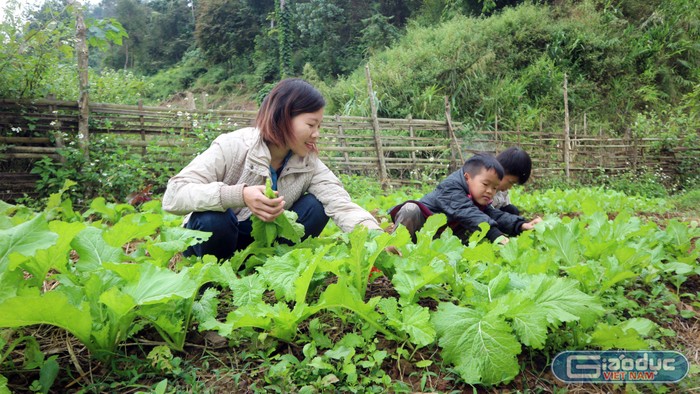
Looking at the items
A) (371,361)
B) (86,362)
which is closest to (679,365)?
(371,361)

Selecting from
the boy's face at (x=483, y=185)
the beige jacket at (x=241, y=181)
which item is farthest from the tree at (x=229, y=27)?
the beige jacket at (x=241, y=181)

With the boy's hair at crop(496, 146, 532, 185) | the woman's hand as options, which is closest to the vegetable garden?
the woman's hand

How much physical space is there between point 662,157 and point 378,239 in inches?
570

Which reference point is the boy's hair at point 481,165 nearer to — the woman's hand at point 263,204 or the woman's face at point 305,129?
the woman's face at point 305,129

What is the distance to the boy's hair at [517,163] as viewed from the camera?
11.5 feet

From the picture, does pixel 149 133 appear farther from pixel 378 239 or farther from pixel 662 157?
pixel 662 157

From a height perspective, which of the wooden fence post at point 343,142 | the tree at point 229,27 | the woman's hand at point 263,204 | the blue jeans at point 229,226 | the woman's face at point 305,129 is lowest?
the wooden fence post at point 343,142

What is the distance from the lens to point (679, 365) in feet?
4.95

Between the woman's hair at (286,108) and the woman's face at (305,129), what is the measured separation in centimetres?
2

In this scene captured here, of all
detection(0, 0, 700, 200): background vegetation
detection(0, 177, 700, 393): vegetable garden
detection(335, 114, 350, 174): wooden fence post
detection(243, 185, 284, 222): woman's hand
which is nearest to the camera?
detection(0, 177, 700, 393): vegetable garden

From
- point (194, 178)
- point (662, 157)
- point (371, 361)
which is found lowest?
point (662, 157)

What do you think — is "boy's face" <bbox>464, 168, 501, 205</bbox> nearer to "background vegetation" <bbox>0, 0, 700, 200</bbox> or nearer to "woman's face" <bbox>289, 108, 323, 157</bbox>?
"woman's face" <bbox>289, 108, 323, 157</bbox>

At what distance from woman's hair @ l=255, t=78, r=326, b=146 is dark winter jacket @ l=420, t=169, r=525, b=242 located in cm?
134

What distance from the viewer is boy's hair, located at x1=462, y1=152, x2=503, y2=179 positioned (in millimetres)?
3096
